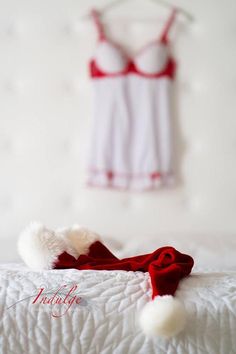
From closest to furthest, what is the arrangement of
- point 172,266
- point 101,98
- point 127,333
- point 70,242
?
point 127,333 < point 172,266 < point 70,242 < point 101,98

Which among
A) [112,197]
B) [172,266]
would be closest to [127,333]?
[172,266]

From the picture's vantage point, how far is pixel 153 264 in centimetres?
102

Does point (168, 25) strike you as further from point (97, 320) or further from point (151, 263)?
point (97, 320)

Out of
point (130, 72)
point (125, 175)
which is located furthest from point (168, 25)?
point (125, 175)

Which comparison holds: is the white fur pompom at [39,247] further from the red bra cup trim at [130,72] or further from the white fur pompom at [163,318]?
the red bra cup trim at [130,72]

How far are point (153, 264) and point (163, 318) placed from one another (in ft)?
0.67

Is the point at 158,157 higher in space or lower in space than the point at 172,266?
higher

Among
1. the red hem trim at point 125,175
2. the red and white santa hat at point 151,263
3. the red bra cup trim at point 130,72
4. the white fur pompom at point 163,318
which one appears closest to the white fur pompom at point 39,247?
the red and white santa hat at point 151,263

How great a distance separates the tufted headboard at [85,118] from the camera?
188 cm

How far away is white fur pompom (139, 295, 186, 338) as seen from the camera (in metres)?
0.83

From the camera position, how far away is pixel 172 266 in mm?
989

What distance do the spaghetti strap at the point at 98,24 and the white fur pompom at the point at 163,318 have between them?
1.29m

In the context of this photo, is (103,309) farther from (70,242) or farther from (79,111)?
(79,111)

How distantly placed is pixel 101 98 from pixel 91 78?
0.30 ft
